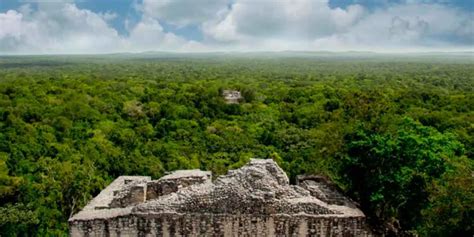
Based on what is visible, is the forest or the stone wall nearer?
the stone wall

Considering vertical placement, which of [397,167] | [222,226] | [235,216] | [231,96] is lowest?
[231,96]

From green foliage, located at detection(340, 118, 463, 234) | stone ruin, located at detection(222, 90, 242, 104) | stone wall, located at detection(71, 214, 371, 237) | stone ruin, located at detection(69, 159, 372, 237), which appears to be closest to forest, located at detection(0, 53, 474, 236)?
green foliage, located at detection(340, 118, 463, 234)

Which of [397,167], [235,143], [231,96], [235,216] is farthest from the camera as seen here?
[231,96]

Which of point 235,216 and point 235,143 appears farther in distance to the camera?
point 235,143

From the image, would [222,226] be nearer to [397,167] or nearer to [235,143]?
[397,167]

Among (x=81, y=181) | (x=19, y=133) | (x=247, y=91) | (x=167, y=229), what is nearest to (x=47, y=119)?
(x=19, y=133)

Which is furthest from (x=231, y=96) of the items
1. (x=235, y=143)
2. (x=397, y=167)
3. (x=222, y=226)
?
(x=222, y=226)

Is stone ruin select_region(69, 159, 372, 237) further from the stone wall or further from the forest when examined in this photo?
the forest
